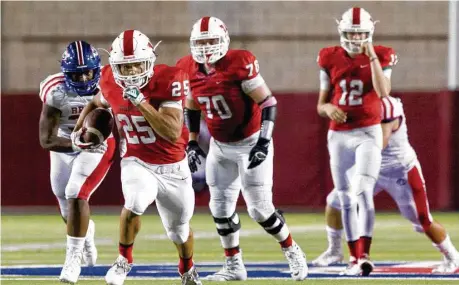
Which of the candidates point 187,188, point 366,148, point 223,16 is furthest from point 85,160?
point 223,16

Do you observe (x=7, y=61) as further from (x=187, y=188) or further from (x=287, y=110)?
(x=187, y=188)

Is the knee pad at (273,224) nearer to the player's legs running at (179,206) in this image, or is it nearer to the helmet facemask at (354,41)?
the player's legs running at (179,206)

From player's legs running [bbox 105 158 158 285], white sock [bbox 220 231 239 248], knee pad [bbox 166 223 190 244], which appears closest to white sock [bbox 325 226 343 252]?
white sock [bbox 220 231 239 248]

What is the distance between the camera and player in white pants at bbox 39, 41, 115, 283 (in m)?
7.84

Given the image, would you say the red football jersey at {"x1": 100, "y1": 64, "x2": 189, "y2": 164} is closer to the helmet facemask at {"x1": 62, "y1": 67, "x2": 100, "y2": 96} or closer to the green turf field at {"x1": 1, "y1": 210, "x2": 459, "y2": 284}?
the helmet facemask at {"x1": 62, "y1": 67, "x2": 100, "y2": 96}

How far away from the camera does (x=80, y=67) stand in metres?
8.12

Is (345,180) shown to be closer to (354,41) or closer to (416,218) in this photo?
(416,218)

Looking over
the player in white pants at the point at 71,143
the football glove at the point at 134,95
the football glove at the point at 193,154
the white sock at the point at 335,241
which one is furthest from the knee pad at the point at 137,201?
the white sock at the point at 335,241

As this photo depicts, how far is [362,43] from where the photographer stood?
28.4 ft

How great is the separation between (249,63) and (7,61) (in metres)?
9.94

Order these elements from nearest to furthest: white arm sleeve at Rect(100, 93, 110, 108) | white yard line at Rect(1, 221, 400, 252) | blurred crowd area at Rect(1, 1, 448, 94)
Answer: white arm sleeve at Rect(100, 93, 110, 108) < white yard line at Rect(1, 221, 400, 252) < blurred crowd area at Rect(1, 1, 448, 94)

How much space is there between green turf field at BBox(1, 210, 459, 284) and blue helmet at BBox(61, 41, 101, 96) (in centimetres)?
129

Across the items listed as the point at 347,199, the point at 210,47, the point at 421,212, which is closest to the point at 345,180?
the point at 347,199

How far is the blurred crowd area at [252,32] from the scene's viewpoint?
668 inches
